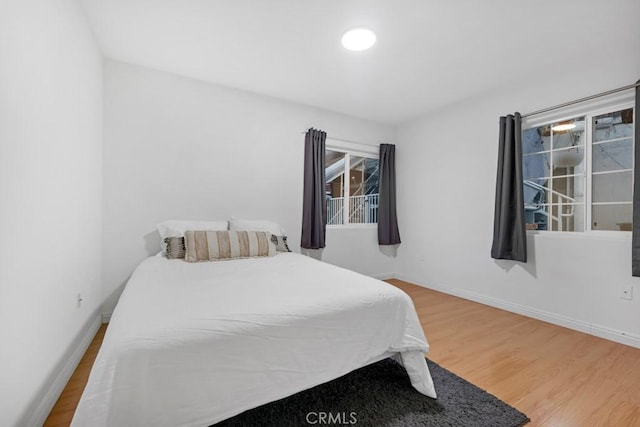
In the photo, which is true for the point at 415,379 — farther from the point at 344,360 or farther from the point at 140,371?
the point at 140,371

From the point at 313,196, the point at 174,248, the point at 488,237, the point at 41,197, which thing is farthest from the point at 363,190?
the point at 41,197

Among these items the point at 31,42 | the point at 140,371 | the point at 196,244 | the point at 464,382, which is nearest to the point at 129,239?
the point at 196,244

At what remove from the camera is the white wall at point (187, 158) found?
2592mm

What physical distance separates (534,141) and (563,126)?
0.26 meters

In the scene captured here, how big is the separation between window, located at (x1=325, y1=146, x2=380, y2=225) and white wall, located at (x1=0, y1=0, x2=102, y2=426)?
2702 millimetres

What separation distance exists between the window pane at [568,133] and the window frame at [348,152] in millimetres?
2090

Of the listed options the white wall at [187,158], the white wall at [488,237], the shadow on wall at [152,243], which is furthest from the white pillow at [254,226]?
the white wall at [488,237]

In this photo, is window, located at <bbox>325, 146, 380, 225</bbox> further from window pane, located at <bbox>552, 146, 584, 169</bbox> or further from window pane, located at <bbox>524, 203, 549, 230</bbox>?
window pane, located at <bbox>552, 146, 584, 169</bbox>

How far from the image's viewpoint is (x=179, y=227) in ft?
8.58

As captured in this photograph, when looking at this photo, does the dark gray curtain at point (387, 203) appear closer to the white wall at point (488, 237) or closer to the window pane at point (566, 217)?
the white wall at point (488, 237)

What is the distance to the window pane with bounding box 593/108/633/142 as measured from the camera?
2361 mm

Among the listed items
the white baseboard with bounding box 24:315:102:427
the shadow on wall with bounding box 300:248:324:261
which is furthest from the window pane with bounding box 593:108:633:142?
the white baseboard with bounding box 24:315:102:427

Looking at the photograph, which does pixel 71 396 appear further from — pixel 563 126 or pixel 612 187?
pixel 563 126

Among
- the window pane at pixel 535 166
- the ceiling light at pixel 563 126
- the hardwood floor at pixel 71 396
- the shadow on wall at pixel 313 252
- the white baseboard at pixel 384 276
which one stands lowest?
the hardwood floor at pixel 71 396
